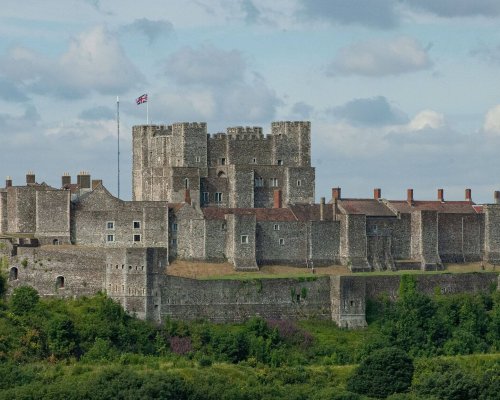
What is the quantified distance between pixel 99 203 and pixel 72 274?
20.9 ft

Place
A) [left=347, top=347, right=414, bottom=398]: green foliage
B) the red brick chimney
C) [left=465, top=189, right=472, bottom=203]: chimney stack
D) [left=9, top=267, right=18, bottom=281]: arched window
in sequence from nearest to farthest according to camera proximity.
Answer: [left=347, top=347, right=414, bottom=398]: green foliage, [left=9, top=267, right=18, bottom=281]: arched window, the red brick chimney, [left=465, top=189, right=472, bottom=203]: chimney stack

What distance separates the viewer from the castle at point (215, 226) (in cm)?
9800

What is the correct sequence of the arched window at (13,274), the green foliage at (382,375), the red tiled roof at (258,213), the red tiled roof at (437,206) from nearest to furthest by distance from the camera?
the green foliage at (382,375)
the arched window at (13,274)
the red tiled roof at (258,213)
the red tiled roof at (437,206)

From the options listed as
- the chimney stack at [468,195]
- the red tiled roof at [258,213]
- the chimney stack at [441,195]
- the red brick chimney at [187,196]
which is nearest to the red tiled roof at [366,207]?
the red tiled roof at [258,213]

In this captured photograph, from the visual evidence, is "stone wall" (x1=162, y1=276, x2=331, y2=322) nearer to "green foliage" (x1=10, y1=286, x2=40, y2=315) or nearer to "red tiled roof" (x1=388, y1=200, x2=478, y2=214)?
"green foliage" (x1=10, y1=286, x2=40, y2=315)

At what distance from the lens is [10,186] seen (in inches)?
4109

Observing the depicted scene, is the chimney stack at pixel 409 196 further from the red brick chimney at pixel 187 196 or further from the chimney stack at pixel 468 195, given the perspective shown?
the red brick chimney at pixel 187 196

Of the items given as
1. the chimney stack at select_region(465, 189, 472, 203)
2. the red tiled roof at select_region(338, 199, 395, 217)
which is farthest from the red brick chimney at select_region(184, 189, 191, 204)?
the chimney stack at select_region(465, 189, 472, 203)

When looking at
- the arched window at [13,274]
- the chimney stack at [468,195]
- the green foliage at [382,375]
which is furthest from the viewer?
the chimney stack at [468,195]

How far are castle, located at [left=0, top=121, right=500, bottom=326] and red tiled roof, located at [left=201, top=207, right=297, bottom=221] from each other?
0.08 m

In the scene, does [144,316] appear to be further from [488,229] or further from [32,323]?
[488,229]

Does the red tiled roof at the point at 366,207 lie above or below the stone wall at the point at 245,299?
above

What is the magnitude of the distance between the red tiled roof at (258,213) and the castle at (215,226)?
77mm

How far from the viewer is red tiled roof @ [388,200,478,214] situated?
110188 millimetres
